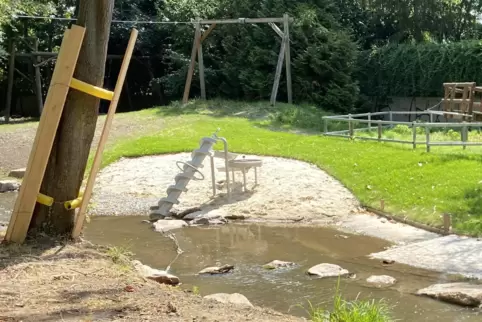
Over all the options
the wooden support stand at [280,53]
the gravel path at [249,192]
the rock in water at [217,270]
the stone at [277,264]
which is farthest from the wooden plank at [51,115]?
the wooden support stand at [280,53]

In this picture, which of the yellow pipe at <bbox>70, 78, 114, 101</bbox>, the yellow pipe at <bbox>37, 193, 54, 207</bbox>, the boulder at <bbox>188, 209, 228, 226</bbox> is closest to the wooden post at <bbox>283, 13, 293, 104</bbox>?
A: the boulder at <bbox>188, 209, 228, 226</bbox>

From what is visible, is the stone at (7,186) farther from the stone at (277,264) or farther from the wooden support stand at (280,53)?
the wooden support stand at (280,53)

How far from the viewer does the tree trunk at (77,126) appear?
6.42 metres

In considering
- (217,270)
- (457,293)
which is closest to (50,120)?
(217,270)

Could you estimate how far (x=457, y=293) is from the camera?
7121mm

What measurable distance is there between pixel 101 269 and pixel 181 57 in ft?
73.6

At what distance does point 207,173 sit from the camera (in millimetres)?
15273

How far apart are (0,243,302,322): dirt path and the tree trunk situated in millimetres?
426

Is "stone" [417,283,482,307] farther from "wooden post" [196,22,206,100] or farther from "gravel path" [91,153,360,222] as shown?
"wooden post" [196,22,206,100]

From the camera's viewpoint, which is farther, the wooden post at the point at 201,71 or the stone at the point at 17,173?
the wooden post at the point at 201,71

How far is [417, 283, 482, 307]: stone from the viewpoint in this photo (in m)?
6.98

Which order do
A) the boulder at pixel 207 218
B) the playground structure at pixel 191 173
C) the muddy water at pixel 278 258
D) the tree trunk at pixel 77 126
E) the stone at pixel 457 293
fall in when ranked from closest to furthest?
the tree trunk at pixel 77 126 → the stone at pixel 457 293 → the muddy water at pixel 278 258 → the boulder at pixel 207 218 → the playground structure at pixel 191 173

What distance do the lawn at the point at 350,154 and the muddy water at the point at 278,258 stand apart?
169 cm

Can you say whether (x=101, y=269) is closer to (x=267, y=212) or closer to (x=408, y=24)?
(x=267, y=212)
